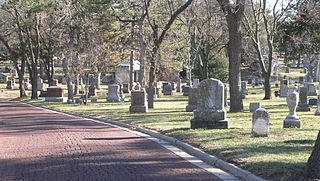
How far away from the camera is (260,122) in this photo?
15773mm

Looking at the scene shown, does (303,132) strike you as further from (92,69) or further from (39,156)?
(92,69)

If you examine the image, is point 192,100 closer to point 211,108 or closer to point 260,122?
point 211,108

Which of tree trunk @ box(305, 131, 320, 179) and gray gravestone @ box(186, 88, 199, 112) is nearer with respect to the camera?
tree trunk @ box(305, 131, 320, 179)

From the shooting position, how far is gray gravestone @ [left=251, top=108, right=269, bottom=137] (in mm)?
15695

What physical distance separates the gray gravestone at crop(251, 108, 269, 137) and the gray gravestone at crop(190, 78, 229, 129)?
8.04 feet

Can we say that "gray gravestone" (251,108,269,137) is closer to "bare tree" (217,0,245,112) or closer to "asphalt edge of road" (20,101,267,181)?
"asphalt edge of road" (20,101,267,181)

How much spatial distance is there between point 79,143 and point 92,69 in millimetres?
29147

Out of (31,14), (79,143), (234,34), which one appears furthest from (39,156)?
(31,14)

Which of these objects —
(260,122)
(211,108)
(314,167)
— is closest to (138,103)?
(211,108)

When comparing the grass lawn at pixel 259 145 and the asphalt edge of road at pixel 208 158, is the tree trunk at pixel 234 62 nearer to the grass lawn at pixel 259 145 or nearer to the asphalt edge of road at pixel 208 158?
the grass lawn at pixel 259 145

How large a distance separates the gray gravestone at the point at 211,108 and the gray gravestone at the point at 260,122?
8.04ft

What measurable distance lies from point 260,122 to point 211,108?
2678 millimetres

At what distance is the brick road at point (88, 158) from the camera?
1066 centimetres

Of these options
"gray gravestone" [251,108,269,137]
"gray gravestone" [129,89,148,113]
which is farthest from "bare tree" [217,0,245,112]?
"gray gravestone" [251,108,269,137]
